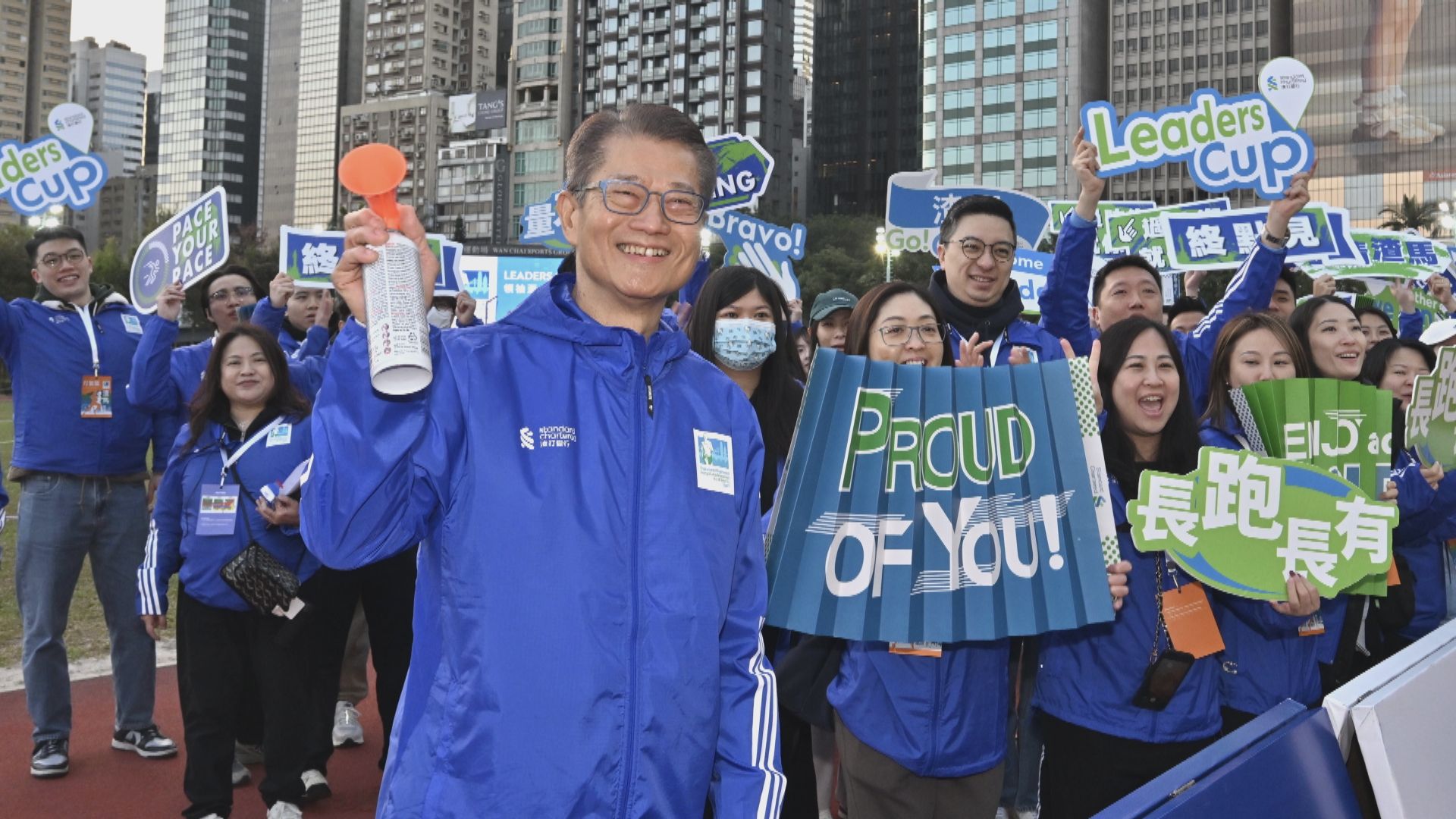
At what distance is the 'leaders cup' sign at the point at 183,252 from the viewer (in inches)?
222

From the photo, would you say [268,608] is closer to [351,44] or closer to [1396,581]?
[1396,581]

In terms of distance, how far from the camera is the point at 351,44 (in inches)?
5443

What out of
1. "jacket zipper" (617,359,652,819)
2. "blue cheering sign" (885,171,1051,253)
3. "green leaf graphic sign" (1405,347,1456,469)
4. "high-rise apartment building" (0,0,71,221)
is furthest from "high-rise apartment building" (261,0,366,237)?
"jacket zipper" (617,359,652,819)

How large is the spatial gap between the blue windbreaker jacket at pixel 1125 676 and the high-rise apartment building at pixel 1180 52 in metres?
89.1

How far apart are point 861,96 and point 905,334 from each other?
117 m

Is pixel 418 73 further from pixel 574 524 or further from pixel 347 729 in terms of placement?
pixel 574 524

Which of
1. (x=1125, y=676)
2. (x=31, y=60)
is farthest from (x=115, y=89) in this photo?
(x=1125, y=676)

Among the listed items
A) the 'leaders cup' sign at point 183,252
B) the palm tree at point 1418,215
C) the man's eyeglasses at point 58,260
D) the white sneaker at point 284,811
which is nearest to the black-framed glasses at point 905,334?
the white sneaker at point 284,811

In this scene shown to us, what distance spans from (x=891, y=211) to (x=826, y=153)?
353 ft

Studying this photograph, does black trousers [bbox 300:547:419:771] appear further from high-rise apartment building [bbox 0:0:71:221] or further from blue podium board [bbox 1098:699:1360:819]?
high-rise apartment building [bbox 0:0:71:221]

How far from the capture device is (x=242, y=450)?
4488 millimetres

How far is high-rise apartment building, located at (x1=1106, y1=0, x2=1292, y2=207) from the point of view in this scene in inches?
3462

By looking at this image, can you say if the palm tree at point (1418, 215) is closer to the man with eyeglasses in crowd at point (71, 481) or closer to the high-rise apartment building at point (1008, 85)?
the high-rise apartment building at point (1008, 85)

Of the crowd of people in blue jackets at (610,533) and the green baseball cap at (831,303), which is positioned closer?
the crowd of people in blue jackets at (610,533)
